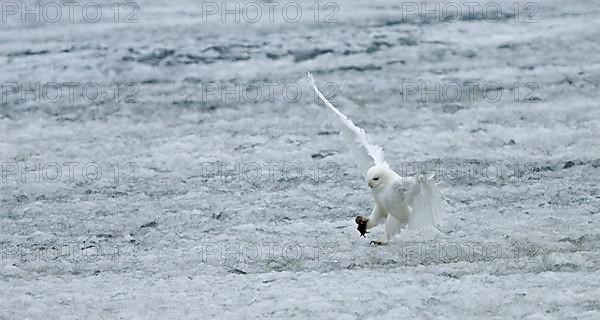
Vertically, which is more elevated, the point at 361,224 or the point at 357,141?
the point at 357,141

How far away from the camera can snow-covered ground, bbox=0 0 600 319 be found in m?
2.51

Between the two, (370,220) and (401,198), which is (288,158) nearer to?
(370,220)

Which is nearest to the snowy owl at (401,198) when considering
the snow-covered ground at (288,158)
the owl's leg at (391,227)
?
the owl's leg at (391,227)

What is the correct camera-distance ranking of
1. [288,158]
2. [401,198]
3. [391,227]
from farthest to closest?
[288,158], [391,227], [401,198]

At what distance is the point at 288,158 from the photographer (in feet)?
10.7

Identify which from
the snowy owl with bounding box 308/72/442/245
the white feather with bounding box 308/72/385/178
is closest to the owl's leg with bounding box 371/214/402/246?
the snowy owl with bounding box 308/72/442/245

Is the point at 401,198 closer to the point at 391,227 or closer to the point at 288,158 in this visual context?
the point at 391,227

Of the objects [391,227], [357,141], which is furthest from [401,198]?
[357,141]

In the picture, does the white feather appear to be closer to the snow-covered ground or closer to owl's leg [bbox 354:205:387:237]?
owl's leg [bbox 354:205:387:237]

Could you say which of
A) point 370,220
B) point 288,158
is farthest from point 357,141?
point 288,158

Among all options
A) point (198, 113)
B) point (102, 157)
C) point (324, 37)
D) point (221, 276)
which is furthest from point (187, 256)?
point (324, 37)

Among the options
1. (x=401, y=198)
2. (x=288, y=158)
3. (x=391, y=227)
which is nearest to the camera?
(x=401, y=198)

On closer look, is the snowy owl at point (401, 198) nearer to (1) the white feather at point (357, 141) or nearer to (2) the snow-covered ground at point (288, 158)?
(1) the white feather at point (357, 141)

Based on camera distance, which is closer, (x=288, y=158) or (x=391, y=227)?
(x=391, y=227)
